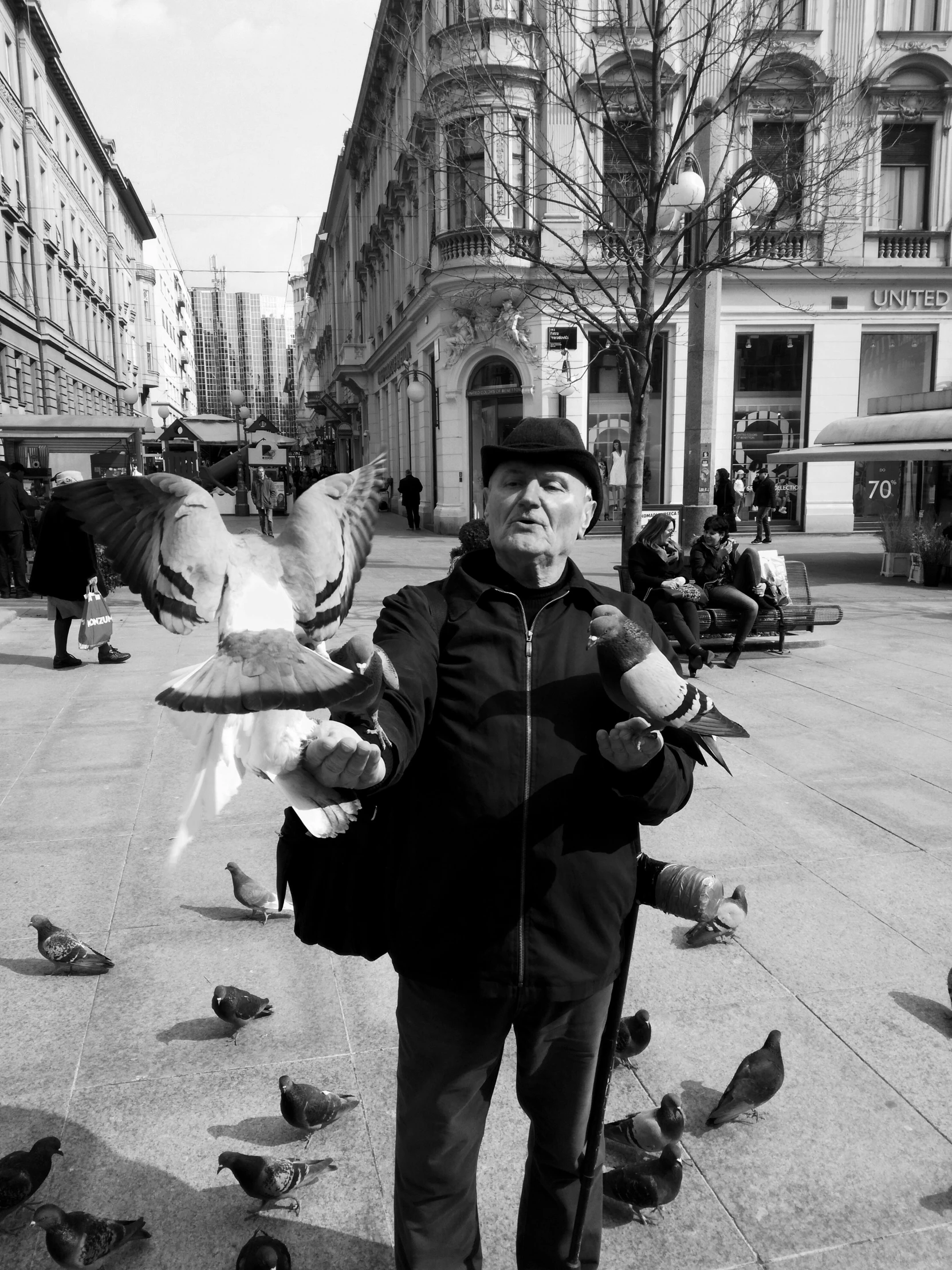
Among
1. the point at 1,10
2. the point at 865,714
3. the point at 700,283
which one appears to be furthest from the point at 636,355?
the point at 1,10

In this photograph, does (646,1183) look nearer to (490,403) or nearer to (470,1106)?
(470,1106)

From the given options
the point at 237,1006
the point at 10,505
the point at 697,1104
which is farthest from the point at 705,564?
the point at 10,505

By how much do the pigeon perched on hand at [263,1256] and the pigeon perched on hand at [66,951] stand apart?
66.6 inches

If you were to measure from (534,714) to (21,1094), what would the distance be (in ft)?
7.83

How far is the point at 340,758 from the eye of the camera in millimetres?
1497

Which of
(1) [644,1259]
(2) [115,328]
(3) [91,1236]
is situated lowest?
(1) [644,1259]

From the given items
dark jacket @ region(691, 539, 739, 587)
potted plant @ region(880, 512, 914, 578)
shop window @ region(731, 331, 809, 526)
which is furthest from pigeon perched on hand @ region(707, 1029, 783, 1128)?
shop window @ region(731, 331, 809, 526)

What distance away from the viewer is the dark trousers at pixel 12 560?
1363cm

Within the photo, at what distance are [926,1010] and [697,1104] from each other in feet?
3.72

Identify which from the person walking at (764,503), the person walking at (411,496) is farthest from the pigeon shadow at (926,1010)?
the person walking at (411,496)

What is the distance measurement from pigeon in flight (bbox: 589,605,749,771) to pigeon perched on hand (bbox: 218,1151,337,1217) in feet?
5.86

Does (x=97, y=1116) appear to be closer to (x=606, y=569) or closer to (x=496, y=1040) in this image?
(x=496, y=1040)

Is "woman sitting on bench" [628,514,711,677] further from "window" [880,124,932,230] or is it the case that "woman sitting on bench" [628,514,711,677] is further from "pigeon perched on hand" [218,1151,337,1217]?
"window" [880,124,932,230]

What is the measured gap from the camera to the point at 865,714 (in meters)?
7.67
